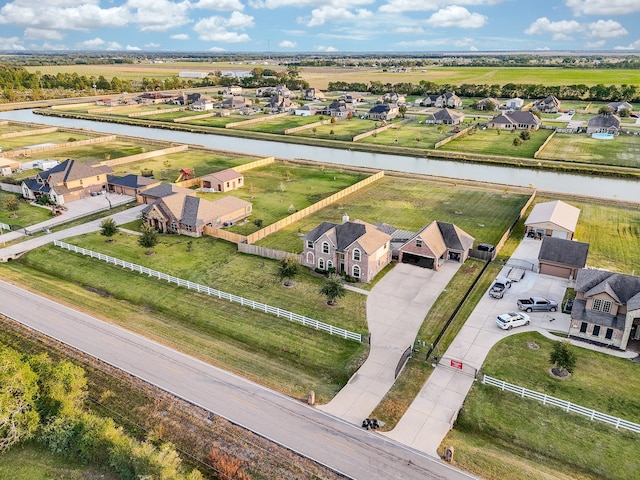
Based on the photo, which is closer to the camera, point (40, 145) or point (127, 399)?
point (127, 399)

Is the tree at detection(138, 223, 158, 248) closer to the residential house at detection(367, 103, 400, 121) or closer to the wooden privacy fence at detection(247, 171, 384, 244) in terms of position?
the wooden privacy fence at detection(247, 171, 384, 244)

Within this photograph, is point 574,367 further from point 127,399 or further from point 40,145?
point 40,145

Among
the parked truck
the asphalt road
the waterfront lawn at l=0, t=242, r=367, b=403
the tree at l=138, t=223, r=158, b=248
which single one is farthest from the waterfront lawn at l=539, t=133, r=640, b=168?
the asphalt road

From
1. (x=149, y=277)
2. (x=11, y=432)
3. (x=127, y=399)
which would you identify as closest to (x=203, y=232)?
(x=149, y=277)

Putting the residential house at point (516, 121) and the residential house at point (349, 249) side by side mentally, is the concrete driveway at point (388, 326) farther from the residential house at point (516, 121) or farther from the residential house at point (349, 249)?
the residential house at point (516, 121)

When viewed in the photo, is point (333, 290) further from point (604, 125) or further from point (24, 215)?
point (604, 125)

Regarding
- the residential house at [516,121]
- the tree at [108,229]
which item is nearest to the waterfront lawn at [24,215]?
the tree at [108,229]
